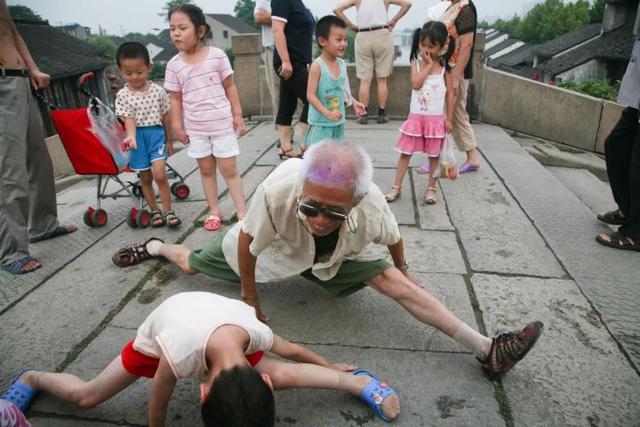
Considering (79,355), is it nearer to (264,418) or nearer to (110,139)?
(264,418)

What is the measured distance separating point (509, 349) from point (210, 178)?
7.79 feet

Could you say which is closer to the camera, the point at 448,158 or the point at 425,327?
the point at 425,327

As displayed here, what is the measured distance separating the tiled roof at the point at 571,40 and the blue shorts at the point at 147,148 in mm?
34854

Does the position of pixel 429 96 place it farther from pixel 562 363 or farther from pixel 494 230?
pixel 562 363

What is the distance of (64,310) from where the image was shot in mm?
2334

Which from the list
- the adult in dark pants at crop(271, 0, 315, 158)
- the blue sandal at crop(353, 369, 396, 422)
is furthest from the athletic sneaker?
the adult in dark pants at crop(271, 0, 315, 158)

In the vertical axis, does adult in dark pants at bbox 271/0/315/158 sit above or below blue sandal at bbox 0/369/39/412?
above

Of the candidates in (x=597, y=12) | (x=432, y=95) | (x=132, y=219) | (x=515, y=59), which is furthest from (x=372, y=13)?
(x=515, y=59)

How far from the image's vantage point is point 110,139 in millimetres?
3178

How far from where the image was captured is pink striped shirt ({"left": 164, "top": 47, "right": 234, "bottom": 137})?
3.00 m

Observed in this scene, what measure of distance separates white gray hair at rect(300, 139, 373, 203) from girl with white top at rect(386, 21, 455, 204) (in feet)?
6.65

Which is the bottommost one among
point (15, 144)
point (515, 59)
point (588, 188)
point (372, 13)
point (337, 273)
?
point (515, 59)

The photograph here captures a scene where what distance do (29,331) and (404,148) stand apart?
280 cm

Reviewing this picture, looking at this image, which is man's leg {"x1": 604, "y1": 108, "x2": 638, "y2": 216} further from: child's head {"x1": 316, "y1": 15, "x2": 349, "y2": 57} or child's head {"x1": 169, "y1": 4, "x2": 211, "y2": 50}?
child's head {"x1": 169, "y1": 4, "x2": 211, "y2": 50}
